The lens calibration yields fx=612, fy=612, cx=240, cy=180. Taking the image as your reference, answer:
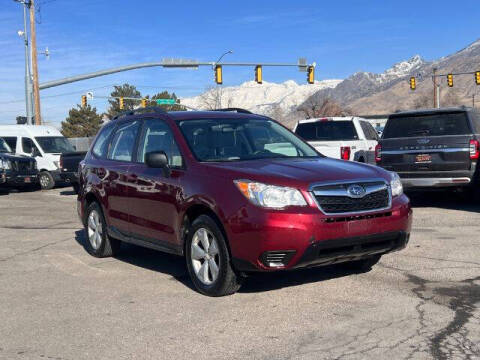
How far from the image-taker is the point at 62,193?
19484mm

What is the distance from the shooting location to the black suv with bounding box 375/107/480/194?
35.8 ft

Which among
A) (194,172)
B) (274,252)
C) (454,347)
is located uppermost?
(194,172)

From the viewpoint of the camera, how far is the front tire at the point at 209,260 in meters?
5.56

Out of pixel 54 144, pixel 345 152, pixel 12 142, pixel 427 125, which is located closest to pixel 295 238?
pixel 427 125

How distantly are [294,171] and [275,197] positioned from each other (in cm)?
43

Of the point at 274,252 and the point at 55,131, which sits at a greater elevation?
the point at 55,131

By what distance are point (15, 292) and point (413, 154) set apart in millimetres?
7605

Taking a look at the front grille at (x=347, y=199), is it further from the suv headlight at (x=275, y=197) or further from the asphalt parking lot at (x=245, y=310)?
the asphalt parking lot at (x=245, y=310)

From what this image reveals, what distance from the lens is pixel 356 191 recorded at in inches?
216

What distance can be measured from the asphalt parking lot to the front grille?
0.83 m

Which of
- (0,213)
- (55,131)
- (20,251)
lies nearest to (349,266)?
(20,251)

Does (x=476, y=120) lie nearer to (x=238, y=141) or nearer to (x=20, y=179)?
(x=238, y=141)

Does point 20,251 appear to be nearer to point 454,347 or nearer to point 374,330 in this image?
point 374,330

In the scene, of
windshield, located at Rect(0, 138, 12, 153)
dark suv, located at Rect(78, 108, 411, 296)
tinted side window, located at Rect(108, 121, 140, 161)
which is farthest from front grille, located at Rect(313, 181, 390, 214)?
windshield, located at Rect(0, 138, 12, 153)
